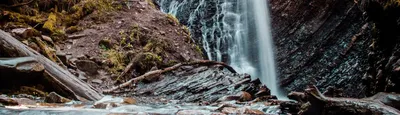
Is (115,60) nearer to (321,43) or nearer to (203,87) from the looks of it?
(203,87)

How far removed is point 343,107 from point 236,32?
1039 cm

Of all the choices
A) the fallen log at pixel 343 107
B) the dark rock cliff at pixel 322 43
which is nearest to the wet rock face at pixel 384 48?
the fallen log at pixel 343 107

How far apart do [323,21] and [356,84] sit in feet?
9.66

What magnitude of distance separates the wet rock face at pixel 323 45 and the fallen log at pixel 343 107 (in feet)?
18.3

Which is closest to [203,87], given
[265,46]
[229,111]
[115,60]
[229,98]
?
[229,98]

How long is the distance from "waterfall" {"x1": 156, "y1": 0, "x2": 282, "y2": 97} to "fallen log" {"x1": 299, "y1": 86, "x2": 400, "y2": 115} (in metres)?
7.53

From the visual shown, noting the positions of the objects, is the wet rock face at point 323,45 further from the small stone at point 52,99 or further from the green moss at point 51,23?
the green moss at point 51,23

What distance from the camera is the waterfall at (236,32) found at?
12.6m

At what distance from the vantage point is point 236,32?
13758 mm

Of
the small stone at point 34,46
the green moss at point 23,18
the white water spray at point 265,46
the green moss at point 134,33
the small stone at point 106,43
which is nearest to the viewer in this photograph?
the small stone at point 34,46

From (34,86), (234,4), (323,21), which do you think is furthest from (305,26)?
(34,86)

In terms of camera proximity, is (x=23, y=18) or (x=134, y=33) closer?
(x=23, y=18)

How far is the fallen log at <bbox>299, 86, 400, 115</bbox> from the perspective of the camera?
3.31 metres

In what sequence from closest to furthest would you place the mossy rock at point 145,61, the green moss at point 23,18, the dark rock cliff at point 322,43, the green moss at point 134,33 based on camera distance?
the green moss at point 23,18
the dark rock cliff at point 322,43
the mossy rock at point 145,61
the green moss at point 134,33
